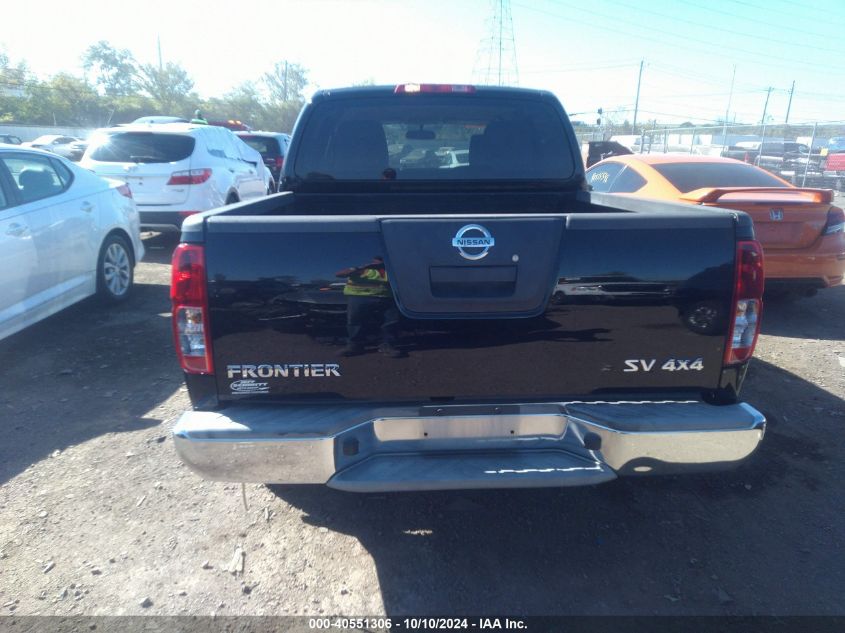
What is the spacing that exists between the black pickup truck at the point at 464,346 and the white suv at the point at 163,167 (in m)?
7.01

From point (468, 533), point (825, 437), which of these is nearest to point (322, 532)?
point (468, 533)

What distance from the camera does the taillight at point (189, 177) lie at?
28.5 ft

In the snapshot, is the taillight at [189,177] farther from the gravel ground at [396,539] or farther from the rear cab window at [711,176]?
the rear cab window at [711,176]

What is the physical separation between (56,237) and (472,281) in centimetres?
473

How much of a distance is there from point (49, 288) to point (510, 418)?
15.6ft

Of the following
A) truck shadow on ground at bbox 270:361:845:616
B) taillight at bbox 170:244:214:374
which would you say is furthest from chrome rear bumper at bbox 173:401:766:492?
truck shadow on ground at bbox 270:361:845:616

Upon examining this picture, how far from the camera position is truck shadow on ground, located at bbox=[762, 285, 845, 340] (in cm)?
607

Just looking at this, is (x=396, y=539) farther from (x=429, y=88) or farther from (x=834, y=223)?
(x=834, y=223)

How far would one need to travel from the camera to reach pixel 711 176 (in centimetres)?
692

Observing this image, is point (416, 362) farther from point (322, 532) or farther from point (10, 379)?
point (10, 379)

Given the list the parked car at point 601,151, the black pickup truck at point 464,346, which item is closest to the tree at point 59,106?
the parked car at point 601,151

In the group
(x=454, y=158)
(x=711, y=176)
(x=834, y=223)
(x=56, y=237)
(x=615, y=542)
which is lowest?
(x=615, y=542)

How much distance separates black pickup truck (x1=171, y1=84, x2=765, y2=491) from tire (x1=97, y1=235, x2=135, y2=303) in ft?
15.0

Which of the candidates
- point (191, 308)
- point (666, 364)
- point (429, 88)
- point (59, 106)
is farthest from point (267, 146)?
point (59, 106)
